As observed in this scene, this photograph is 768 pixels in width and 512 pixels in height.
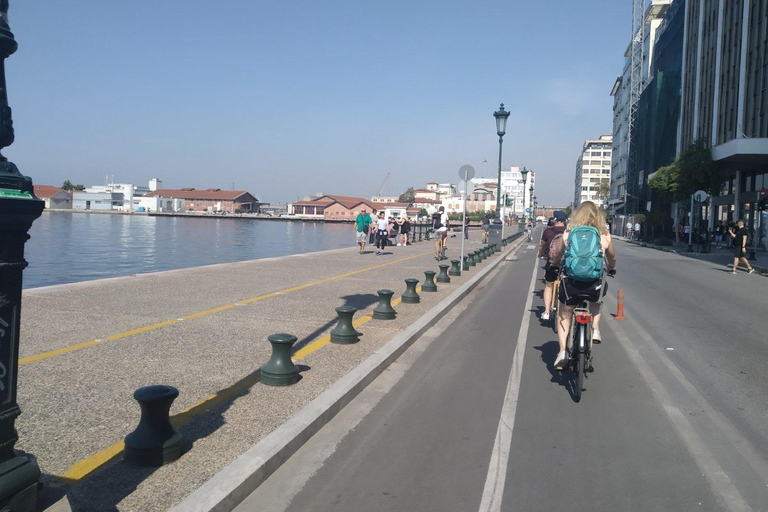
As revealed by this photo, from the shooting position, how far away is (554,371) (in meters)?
7.15

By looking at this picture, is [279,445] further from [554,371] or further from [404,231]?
[404,231]

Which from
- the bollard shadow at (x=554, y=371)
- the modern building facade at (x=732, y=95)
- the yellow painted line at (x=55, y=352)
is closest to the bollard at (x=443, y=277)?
the bollard shadow at (x=554, y=371)

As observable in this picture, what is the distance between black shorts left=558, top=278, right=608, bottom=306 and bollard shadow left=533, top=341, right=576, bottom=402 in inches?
32.4

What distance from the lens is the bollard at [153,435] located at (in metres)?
3.97

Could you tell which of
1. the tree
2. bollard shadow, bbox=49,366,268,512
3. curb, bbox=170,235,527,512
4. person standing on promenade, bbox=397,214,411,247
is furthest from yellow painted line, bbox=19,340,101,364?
the tree

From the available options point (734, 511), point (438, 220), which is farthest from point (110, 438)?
point (438, 220)

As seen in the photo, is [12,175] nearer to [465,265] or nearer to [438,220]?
[465,265]

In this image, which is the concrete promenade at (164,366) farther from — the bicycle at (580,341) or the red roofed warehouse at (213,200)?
the red roofed warehouse at (213,200)

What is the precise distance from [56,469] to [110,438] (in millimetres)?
555

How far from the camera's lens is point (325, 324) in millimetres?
9016

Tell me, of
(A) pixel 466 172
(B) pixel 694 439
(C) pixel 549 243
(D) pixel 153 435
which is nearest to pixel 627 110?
(A) pixel 466 172

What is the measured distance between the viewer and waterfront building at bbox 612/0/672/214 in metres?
78.4

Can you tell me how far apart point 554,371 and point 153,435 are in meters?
4.58

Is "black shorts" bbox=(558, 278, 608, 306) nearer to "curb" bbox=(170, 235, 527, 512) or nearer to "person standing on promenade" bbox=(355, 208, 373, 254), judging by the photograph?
"curb" bbox=(170, 235, 527, 512)
